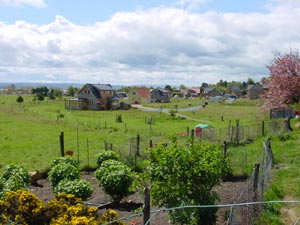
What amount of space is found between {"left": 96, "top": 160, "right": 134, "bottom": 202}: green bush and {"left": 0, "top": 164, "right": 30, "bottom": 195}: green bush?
260 centimetres

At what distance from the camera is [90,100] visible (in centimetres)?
5991

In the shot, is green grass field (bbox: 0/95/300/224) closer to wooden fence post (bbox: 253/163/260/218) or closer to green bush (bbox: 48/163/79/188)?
wooden fence post (bbox: 253/163/260/218)

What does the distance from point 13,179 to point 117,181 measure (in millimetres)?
3340

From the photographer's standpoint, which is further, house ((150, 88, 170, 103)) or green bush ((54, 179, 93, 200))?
house ((150, 88, 170, 103))

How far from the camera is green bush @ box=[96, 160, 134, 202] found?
9.59 m

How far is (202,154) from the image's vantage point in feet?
22.3

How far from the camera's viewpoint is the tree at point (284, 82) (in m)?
25.1

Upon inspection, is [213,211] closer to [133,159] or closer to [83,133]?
[133,159]

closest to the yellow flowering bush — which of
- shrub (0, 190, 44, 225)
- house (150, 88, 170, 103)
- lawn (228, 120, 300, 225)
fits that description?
shrub (0, 190, 44, 225)

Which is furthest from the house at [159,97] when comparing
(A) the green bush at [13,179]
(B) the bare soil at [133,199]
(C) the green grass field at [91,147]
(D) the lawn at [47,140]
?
(A) the green bush at [13,179]

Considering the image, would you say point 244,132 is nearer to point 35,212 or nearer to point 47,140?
point 47,140

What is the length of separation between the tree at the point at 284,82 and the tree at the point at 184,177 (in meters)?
20.9

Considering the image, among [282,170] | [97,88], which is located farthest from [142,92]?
[282,170]

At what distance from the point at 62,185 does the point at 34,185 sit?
3673 mm
